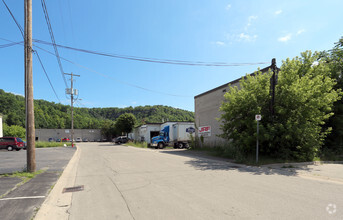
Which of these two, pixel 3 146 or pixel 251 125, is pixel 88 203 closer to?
pixel 251 125

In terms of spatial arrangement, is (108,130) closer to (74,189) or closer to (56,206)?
(74,189)

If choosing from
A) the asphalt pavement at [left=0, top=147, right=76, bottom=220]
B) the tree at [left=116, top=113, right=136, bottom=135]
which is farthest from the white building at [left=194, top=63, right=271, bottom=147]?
the tree at [left=116, top=113, right=136, bottom=135]

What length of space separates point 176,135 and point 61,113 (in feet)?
250

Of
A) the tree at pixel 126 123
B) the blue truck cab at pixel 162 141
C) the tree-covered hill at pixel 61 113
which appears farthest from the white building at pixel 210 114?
the tree-covered hill at pixel 61 113

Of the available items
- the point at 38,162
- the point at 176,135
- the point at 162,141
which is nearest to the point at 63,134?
the point at 162,141

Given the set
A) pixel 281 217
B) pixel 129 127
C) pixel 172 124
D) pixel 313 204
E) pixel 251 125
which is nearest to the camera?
pixel 281 217

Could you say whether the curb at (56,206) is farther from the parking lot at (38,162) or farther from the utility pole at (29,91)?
the parking lot at (38,162)

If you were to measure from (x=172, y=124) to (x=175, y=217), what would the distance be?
24.6 m

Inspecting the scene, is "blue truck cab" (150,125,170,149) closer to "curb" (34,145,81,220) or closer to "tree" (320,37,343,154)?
"tree" (320,37,343,154)

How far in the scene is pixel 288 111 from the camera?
11812 millimetres

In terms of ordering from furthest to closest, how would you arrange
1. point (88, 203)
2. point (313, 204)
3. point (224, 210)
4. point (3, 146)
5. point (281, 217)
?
point (3, 146) < point (88, 203) < point (313, 204) < point (224, 210) < point (281, 217)

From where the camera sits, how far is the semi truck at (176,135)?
90.3 ft

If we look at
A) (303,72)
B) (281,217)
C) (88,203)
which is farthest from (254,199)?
(303,72)

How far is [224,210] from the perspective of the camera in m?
4.27
